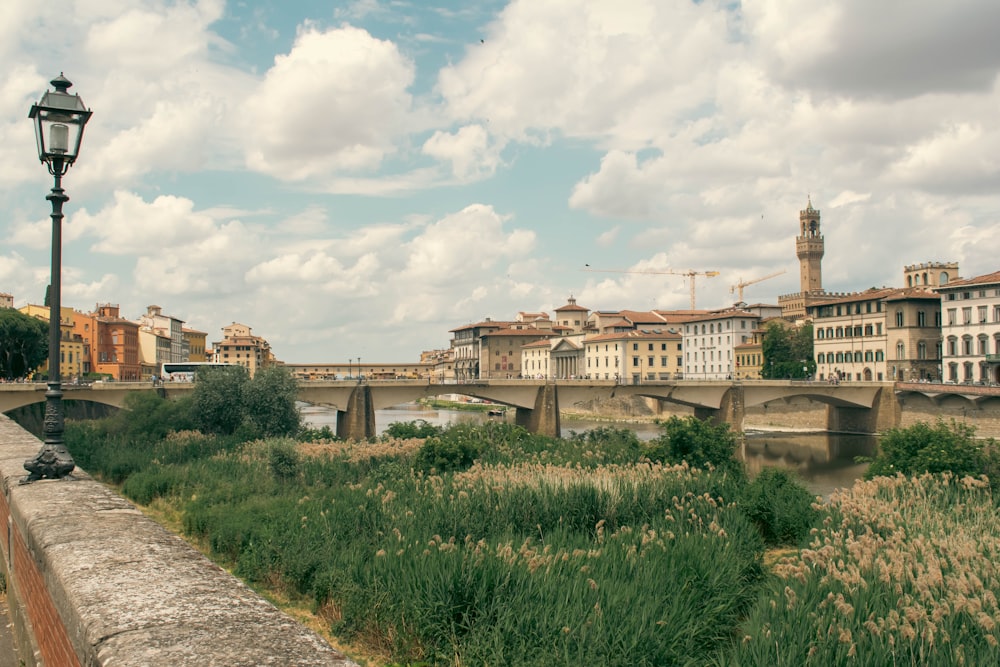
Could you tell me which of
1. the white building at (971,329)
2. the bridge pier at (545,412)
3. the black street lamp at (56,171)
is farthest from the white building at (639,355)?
the black street lamp at (56,171)

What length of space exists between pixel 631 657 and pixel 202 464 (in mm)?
18151

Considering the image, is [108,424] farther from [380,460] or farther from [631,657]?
[631,657]

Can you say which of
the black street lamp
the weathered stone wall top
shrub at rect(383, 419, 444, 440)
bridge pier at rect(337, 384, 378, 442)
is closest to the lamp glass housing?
the black street lamp

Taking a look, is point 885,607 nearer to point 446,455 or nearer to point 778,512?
point 778,512

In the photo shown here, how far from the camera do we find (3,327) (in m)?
67.3

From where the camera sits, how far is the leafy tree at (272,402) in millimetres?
40719

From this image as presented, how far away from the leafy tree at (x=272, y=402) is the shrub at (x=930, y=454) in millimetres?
28119

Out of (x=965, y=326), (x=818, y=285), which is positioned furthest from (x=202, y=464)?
(x=818, y=285)

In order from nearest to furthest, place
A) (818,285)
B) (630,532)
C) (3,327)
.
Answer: (630,532)
(3,327)
(818,285)

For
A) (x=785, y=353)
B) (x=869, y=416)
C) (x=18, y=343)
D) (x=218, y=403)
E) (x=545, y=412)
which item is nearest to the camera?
(x=218, y=403)

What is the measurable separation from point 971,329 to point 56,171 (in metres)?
78.1

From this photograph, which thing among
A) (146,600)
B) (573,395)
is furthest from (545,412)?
(146,600)

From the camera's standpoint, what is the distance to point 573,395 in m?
64.4

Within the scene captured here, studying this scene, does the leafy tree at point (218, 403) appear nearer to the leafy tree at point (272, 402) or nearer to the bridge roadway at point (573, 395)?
A: the leafy tree at point (272, 402)
